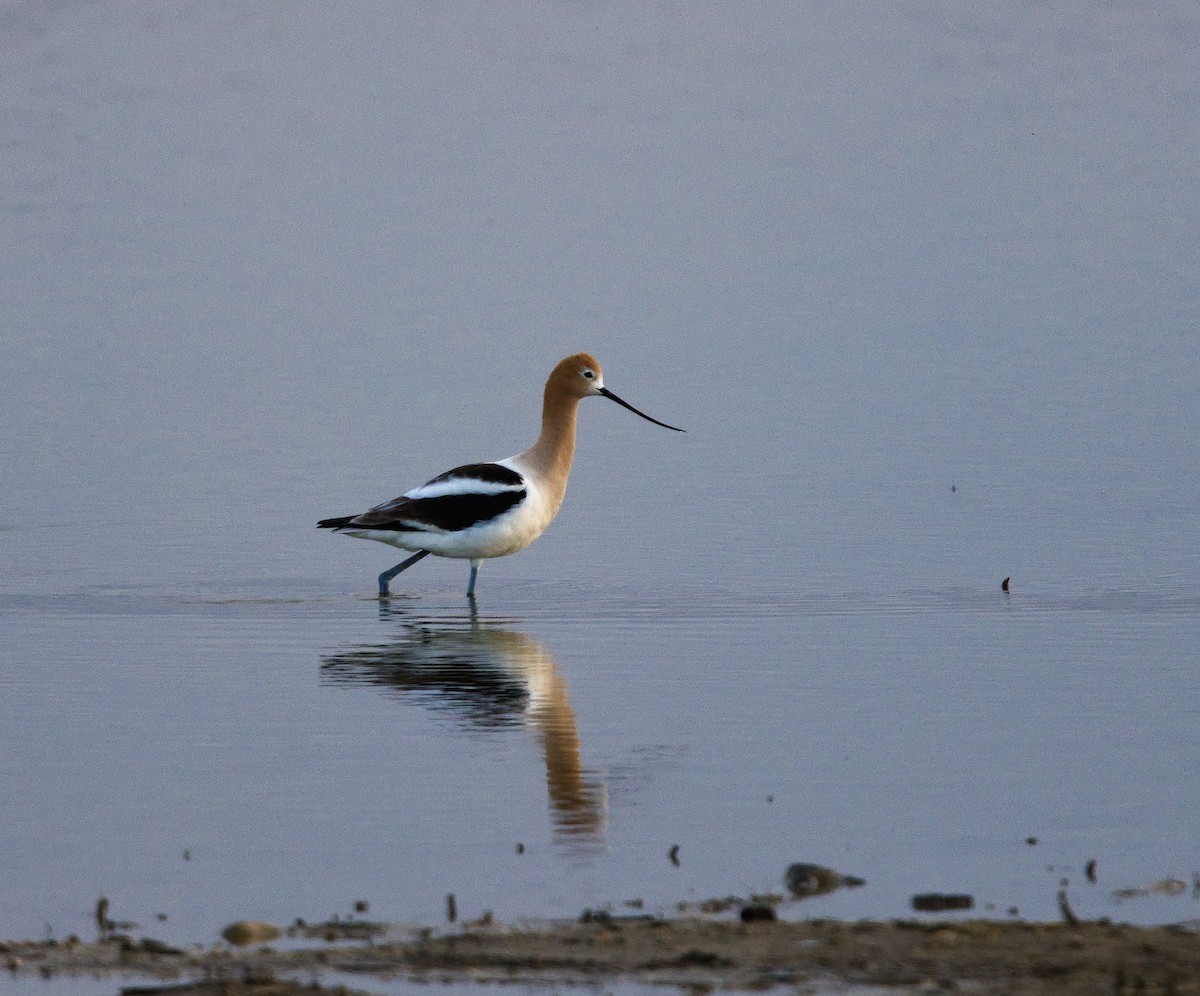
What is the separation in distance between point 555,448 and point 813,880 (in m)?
7.14

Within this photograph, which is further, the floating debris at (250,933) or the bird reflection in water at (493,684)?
the bird reflection in water at (493,684)

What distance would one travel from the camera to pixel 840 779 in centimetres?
739

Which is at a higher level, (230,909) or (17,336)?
(17,336)

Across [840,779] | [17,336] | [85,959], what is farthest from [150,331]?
[85,959]

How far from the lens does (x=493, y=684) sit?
9.24m

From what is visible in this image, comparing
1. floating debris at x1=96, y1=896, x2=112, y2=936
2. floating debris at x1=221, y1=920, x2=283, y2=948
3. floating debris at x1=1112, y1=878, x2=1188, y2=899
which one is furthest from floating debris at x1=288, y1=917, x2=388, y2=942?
floating debris at x1=1112, y1=878, x2=1188, y2=899

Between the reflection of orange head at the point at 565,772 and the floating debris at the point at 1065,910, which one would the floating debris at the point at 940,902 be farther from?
the reflection of orange head at the point at 565,772

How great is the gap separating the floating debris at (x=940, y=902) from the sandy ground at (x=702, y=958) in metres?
0.24

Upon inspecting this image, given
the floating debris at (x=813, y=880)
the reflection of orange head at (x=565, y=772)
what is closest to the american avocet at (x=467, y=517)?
the reflection of orange head at (x=565, y=772)

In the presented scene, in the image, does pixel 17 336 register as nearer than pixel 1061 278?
Yes

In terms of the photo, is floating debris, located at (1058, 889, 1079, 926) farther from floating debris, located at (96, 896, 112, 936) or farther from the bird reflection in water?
floating debris, located at (96, 896, 112, 936)

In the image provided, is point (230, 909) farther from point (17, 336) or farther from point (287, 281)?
point (287, 281)

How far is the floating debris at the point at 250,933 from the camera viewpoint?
5613 millimetres

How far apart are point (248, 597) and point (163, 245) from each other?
14.6m
